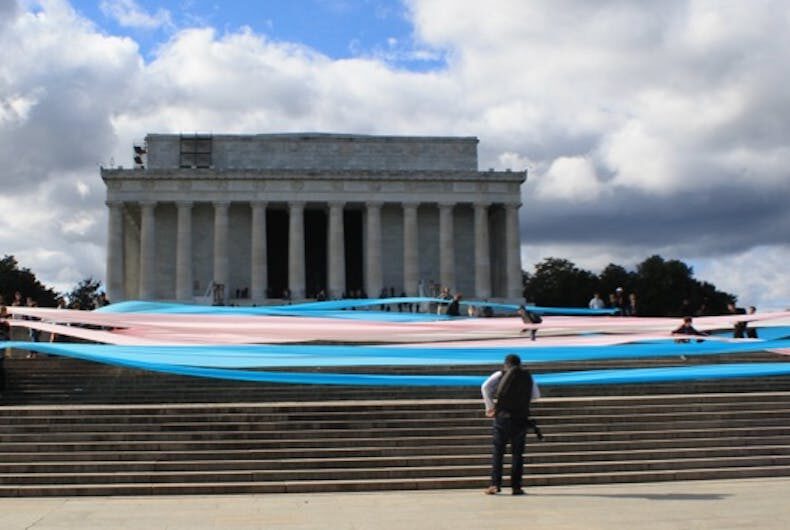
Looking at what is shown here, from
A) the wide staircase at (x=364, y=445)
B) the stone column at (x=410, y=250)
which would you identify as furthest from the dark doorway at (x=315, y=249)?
the wide staircase at (x=364, y=445)

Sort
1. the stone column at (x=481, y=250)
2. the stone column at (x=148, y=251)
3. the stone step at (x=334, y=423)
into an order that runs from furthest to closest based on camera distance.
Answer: the stone column at (x=481, y=250), the stone column at (x=148, y=251), the stone step at (x=334, y=423)

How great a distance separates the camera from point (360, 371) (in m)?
25.1

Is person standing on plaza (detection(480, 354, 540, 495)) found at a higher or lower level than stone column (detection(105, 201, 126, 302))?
lower

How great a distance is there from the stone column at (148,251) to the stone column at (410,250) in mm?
18731

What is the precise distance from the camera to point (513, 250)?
70.8 m

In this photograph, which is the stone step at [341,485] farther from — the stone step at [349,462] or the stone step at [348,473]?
the stone step at [349,462]

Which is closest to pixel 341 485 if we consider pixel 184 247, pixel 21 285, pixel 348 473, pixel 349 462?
pixel 348 473

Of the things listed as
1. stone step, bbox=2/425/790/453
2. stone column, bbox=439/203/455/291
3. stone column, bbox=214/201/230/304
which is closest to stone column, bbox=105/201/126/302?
stone column, bbox=214/201/230/304

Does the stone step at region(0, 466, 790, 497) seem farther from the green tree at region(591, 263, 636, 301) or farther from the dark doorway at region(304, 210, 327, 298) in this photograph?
the green tree at region(591, 263, 636, 301)

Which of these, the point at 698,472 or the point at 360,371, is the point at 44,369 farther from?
the point at 698,472

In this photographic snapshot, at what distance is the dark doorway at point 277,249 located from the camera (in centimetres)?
7569

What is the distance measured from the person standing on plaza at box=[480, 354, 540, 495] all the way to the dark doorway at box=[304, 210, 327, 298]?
6156 centimetres

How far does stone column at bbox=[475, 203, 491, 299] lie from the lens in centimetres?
7019

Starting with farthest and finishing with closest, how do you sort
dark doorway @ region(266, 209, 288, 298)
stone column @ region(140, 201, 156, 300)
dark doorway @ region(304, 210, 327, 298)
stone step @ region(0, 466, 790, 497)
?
dark doorway @ region(304, 210, 327, 298) → dark doorway @ region(266, 209, 288, 298) → stone column @ region(140, 201, 156, 300) → stone step @ region(0, 466, 790, 497)
